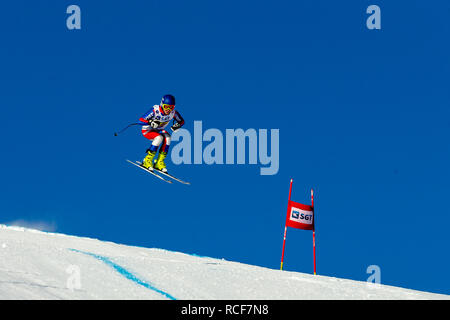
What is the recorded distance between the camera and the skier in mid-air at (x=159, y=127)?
18.0 metres

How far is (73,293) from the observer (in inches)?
381

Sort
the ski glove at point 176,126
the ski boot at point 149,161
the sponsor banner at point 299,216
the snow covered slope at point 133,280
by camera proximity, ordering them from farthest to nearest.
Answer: the ski boot at point 149,161 < the ski glove at point 176,126 < the sponsor banner at point 299,216 < the snow covered slope at point 133,280

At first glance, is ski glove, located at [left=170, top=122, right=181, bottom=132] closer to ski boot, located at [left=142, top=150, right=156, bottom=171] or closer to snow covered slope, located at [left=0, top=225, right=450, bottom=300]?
ski boot, located at [left=142, top=150, right=156, bottom=171]

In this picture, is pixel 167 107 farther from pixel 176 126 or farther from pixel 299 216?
pixel 299 216

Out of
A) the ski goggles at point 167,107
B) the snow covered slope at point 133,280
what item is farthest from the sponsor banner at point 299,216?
the ski goggles at point 167,107

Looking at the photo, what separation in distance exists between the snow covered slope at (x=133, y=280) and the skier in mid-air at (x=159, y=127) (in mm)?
5154

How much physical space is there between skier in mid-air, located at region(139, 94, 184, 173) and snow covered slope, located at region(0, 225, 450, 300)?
5.15 m

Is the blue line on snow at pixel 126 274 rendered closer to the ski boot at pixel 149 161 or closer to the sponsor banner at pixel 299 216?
the ski boot at pixel 149 161

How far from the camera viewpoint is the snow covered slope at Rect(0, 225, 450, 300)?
10.0 m

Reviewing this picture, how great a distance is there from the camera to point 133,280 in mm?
11211

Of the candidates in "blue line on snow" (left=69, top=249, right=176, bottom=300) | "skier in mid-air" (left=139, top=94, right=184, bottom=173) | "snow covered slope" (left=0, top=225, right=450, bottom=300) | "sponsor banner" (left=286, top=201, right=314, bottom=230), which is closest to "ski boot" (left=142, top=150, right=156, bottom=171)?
"skier in mid-air" (left=139, top=94, right=184, bottom=173)

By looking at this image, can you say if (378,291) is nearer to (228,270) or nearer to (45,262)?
(228,270)

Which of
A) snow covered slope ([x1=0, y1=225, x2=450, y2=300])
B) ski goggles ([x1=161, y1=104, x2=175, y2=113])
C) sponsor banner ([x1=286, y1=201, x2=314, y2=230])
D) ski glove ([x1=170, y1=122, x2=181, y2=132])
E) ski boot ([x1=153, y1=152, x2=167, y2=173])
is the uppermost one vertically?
ski goggles ([x1=161, y1=104, x2=175, y2=113])

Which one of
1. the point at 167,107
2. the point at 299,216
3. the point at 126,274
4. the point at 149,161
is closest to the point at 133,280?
the point at 126,274
